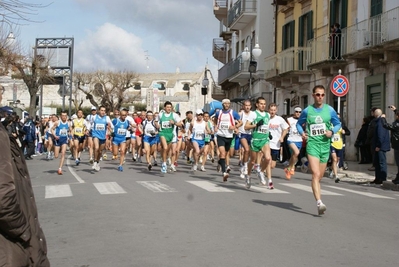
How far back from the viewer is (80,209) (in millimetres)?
11391

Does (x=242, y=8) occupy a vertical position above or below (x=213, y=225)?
above

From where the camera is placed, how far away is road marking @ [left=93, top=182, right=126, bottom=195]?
14.0 m

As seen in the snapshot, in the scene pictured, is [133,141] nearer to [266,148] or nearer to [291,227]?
[266,148]

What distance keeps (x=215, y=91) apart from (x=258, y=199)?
49.5m

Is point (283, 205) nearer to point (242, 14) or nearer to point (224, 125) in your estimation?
point (224, 125)

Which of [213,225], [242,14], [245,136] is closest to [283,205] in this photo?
[213,225]

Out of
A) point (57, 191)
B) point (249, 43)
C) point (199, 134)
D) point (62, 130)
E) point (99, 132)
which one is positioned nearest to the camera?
point (57, 191)

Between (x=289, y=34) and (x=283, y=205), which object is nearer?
(x=283, y=205)

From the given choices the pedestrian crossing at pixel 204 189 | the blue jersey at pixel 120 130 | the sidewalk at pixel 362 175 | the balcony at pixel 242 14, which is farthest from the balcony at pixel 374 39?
the balcony at pixel 242 14

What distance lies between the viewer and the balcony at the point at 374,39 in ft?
76.9

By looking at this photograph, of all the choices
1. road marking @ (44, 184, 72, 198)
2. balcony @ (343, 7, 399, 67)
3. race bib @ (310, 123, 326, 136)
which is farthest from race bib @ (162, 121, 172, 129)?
race bib @ (310, 123, 326, 136)

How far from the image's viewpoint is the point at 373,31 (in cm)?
2480

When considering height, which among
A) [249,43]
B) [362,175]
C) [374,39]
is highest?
[249,43]

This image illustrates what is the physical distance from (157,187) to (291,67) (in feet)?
67.9
